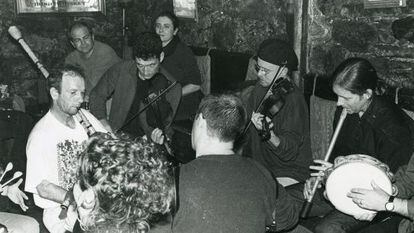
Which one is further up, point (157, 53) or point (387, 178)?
point (157, 53)

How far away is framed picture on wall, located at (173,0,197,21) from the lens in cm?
659

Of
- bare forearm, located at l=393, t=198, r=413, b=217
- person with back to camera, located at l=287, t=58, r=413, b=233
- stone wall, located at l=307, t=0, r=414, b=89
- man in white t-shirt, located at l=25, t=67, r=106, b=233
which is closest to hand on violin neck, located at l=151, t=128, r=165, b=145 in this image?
man in white t-shirt, located at l=25, t=67, r=106, b=233

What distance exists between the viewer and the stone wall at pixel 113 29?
5586mm

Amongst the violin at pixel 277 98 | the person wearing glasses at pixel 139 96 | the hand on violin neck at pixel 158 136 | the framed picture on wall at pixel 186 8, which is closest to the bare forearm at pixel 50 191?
the hand on violin neck at pixel 158 136

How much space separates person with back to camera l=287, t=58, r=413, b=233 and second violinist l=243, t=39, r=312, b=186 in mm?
414

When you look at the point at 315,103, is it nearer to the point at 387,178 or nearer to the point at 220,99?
the point at 387,178

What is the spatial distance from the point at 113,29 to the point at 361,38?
14.4ft

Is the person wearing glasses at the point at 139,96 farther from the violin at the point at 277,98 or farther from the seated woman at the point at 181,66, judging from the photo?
the violin at the point at 277,98

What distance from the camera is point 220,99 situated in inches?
95.4

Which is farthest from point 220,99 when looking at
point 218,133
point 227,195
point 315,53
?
point 315,53

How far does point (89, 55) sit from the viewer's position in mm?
5914

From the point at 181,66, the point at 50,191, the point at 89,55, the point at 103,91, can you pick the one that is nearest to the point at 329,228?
the point at 50,191

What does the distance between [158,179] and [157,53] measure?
2.40 meters

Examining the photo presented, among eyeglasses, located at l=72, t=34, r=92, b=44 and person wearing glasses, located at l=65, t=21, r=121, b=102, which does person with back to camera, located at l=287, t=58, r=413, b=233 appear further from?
eyeglasses, located at l=72, t=34, r=92, b=44
